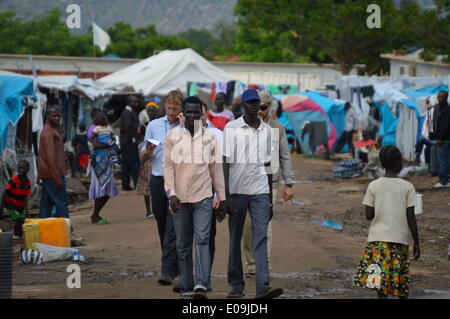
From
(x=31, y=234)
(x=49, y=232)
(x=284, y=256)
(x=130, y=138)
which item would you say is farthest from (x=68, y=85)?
(x=284, y=256)

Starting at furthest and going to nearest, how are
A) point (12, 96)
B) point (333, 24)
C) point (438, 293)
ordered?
point (333, 24), point (12, 96), point (438, 293)

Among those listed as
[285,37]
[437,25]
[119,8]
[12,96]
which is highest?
[285,37]

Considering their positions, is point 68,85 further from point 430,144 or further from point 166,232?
point 166,232

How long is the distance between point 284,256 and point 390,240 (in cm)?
357

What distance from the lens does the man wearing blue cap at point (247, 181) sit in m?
8.40

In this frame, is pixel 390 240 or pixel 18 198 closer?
pixel 390 240

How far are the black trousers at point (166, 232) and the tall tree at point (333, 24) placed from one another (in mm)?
42338

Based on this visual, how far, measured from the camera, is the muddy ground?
8.86m

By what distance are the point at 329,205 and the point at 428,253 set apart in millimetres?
5781

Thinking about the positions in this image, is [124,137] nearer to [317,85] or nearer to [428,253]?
[428,253]

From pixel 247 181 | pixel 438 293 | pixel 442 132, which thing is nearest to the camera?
pixel 247 181

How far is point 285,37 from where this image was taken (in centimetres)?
6569

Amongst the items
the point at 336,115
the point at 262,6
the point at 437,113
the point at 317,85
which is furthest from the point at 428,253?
the point at 262,6

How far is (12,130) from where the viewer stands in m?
16.5
